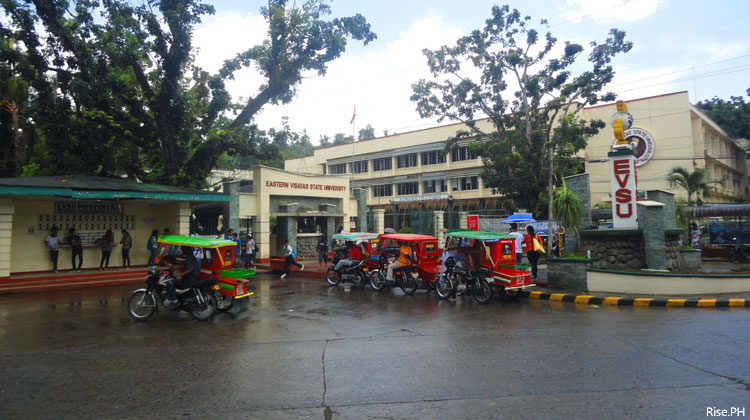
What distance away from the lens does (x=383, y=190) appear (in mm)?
46188

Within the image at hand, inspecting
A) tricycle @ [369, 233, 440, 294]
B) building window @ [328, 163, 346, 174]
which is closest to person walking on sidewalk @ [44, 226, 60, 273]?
tricycle @ [369, 233, 440, 294]

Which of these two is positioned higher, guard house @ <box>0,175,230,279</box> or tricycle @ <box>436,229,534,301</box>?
guard house @ <box>0,175,230,279</box>

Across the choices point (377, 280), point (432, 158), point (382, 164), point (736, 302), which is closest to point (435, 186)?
point (432, 158)

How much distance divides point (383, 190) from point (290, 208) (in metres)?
23.4

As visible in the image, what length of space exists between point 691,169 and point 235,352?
38.5 metres

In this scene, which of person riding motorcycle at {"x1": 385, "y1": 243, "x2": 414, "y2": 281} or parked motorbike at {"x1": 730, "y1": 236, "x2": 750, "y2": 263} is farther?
parked motorbike at {"x1": 730, "y1": 236, "x2": 750, "y2": 263}

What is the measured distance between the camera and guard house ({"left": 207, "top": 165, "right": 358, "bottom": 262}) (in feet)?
72.0

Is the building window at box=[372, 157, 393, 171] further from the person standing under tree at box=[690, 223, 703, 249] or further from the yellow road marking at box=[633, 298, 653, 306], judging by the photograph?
the yellow road marking at box=[633, 298, 653, 306]

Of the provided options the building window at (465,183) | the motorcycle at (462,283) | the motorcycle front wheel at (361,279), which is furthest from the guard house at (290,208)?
the building window at (465,183)

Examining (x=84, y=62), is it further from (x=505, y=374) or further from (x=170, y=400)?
(x=505, y=374)

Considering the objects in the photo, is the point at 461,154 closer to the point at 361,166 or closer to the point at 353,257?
the point at 361,166

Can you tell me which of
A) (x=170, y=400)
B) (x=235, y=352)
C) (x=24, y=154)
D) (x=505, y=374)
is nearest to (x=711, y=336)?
(x=505, y=374)

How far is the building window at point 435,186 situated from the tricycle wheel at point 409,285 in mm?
29461

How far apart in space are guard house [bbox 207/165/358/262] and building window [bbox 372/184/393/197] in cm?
1864
